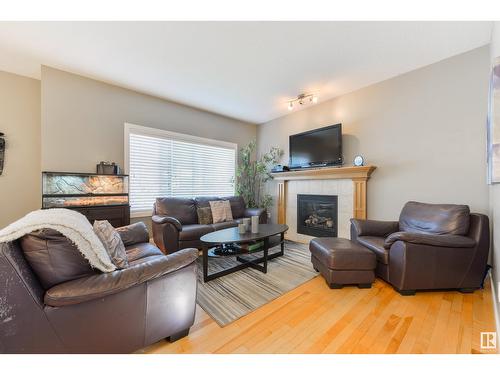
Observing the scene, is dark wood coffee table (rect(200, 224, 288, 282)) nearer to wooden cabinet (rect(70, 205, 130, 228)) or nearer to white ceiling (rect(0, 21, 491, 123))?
wooden cabinet (rect(70, 205, 130, 228))

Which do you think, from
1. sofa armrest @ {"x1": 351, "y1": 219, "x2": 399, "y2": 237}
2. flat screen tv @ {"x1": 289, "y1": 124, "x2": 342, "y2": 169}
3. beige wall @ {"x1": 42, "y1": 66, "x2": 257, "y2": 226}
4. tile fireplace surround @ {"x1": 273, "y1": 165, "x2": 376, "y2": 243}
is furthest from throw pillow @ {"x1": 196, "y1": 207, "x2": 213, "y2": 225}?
sofa armrest @ {"x1": 351, "y1": 219, "x2": 399, "y2": 237}

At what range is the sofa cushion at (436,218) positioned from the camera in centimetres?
203

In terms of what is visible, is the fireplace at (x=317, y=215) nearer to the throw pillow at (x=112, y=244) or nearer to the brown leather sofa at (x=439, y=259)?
the brown leather sofa at (x=439, y=259)

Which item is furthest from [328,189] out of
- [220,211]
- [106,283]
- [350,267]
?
[106,283]

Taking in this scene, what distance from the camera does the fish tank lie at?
8.44 ft

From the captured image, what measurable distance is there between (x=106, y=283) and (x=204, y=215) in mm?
2366

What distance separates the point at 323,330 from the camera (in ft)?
4.75

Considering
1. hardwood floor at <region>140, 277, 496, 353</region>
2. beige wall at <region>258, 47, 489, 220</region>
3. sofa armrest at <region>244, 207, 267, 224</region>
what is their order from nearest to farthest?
hardwood floor at <region>140, 277, 496, 353</region> < beige wall at <region>258, 47, 489, 220</region> < sofa armrest at <region>244, 207, 267, 224</region>

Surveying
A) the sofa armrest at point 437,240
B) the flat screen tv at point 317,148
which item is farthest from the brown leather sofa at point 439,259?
the flat screen tv at point 317,148

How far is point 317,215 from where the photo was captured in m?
3.77

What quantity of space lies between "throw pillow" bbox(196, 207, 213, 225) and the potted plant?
1.31 metres
